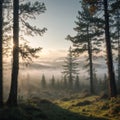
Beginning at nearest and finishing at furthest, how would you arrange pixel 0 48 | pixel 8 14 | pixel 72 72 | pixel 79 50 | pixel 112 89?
pixel 0 48
pixel 8 14
pixel 112 89
pixel 79 50
pixel 72 72

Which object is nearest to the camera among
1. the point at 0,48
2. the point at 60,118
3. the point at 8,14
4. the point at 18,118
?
the point at 18,118

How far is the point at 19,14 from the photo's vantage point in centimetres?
1817

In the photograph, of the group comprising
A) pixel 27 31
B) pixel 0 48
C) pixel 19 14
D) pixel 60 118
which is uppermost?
pixel 19 14

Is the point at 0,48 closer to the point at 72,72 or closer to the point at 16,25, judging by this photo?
the point at 16,25

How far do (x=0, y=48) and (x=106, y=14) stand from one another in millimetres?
11257

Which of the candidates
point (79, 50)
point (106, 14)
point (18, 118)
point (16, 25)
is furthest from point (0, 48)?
point (79, 50)

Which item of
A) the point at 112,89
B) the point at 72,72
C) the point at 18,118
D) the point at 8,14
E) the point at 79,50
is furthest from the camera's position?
the point at 72,72

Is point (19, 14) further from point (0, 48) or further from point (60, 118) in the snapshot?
point (60, 118)

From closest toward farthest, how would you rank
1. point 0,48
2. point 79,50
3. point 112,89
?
point 0,48 < point 112,89 < point 79,50

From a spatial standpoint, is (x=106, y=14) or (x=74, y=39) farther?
(x=74, y=39)

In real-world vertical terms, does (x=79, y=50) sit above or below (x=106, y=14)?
below

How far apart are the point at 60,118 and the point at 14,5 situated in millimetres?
8385

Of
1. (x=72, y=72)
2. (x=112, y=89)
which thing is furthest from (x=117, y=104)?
(x=72, y=72)

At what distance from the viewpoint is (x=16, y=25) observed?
57.9 feet
